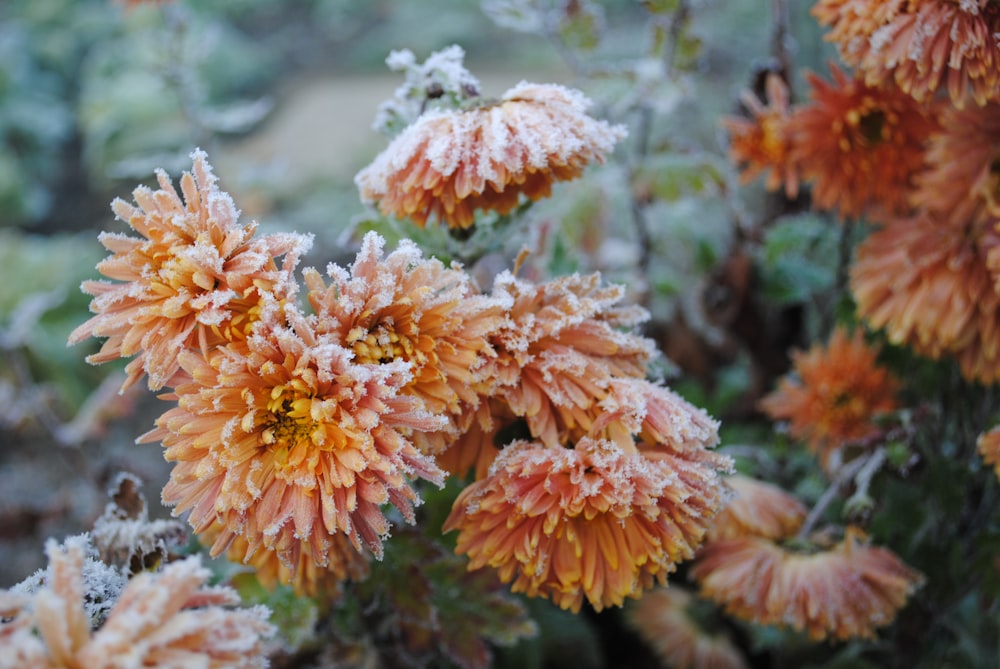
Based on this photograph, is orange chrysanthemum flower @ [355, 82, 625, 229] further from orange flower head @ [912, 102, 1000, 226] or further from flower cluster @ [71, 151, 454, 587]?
orange flower head @ [912, 102, 1000, 226]

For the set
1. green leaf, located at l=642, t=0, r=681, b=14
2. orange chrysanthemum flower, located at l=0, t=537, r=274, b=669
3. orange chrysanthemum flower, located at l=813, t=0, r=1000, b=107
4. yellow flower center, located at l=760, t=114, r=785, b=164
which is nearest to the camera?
orange chrysanthemum flower, located at l=0, t=537, r=274, b=669

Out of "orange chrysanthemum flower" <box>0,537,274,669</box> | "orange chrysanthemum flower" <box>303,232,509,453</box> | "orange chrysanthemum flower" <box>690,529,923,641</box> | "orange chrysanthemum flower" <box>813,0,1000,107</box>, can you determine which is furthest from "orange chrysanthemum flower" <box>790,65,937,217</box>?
"orange chrysanthemum flower" <box>0,537,274,669</box>

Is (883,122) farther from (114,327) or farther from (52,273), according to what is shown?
(52,273)

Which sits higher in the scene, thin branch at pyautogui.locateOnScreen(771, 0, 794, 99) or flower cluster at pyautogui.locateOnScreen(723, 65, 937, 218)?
thin branch at pyautogui.locateOnScreen(771, 0, 794, 99)

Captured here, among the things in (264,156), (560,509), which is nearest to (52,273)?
(264,156)

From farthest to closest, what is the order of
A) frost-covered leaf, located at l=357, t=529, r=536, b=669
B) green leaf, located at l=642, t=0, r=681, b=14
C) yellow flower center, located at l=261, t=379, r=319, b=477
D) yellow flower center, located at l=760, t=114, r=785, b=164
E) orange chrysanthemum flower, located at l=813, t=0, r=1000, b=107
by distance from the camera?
1. green leaf, located at l=642, t=0, r=681, b=14
2. yellow flower center, located at l=760, t=114, r=785, b=164
3. frost-covered leaf, located at l=357, t=529, r=536, b=669
4. orange chrysanthemum flower, located at l=813, t=0, r=1000, b=107
5. yellow flower center, located at l=261, t=379, r=319, b=477

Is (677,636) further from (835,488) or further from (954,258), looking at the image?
(954,258)

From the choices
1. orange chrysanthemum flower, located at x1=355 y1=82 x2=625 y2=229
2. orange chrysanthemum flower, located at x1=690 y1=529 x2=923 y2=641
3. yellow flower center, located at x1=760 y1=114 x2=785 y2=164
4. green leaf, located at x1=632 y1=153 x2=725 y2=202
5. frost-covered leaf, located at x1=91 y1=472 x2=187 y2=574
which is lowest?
orange chrysanthemum flower, located at x1=690 y1=529 x2=923 y2=641
